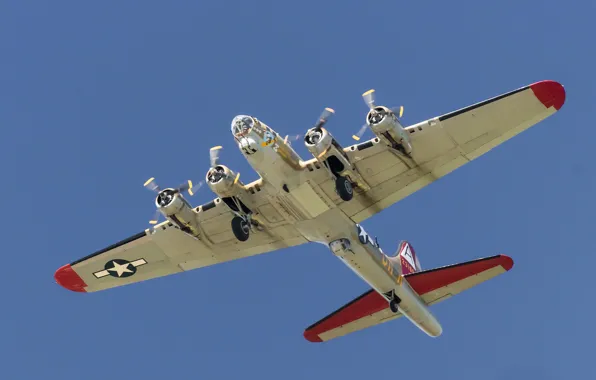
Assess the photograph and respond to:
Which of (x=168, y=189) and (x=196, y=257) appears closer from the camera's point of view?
(x=168, y=189)

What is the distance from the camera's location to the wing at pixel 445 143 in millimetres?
34094

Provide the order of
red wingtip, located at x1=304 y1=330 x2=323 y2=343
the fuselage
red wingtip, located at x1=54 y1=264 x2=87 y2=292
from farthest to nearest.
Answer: red wingtip, located at x1=304 y1=330 x2=323 y2=343 → red wingtip, located at x1=54 y1=264 x2=87 y2=292 → the fuselage

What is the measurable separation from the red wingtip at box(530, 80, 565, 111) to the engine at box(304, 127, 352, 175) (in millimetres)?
7659

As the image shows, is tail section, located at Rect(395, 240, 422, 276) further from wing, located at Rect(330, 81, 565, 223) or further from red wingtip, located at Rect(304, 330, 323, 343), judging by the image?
wing, located at Rect(330, 81, 565, 223)

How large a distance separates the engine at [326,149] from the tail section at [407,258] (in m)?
9.17

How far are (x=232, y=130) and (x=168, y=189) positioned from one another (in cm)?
522

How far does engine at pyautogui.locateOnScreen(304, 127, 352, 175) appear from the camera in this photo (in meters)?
34.8

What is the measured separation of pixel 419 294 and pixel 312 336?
5593 mm

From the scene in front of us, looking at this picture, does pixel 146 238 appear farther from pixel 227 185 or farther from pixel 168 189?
pixel 227 185

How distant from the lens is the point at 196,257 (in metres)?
42.2

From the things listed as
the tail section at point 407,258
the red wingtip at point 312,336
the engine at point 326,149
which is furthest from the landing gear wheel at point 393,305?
the engine at point 326,149

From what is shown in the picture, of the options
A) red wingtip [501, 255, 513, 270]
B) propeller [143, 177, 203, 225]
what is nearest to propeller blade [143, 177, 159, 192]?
propeller [143, 177, 203, 225]

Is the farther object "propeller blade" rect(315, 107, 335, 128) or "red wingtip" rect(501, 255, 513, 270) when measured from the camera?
"red wingtip" rect(501, 255, 513, 270)

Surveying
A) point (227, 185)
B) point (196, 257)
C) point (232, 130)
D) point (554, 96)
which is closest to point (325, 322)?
point (196, 257)
